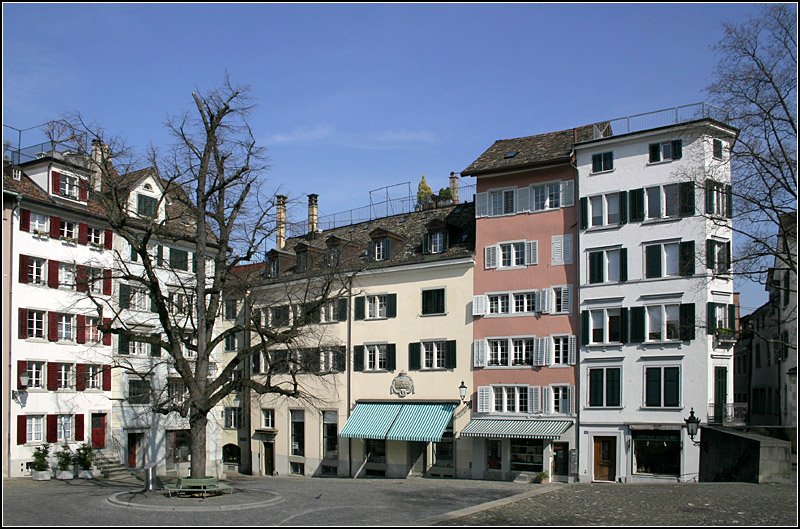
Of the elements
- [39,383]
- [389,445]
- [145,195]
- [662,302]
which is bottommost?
[389,445]

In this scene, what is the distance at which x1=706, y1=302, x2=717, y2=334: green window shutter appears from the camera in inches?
1716

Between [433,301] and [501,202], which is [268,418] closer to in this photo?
[433,301]

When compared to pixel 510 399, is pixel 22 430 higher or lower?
lower

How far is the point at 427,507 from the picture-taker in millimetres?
26969

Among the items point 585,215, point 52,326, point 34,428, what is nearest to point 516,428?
point 585,215

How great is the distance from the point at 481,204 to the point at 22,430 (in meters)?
26.3

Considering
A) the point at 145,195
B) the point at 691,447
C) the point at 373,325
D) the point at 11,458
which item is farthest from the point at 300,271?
the point at 691,447

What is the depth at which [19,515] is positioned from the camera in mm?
25062

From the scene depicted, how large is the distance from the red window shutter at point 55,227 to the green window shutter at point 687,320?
31.2 metres

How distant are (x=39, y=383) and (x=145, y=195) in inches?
495

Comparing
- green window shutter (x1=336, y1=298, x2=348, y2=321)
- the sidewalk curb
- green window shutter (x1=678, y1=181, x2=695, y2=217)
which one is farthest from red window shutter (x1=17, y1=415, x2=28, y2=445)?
green window shutter (x1=678, y1=181, x2=695, y2=217)

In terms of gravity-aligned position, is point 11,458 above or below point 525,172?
below

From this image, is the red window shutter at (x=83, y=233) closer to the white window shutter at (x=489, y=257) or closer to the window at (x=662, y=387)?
the white window shutter at (x=489, y=257)

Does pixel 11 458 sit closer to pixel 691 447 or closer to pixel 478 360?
pixel 478 360
